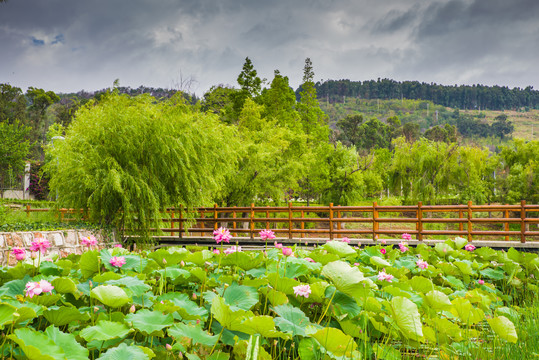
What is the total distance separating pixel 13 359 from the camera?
1.09 meters

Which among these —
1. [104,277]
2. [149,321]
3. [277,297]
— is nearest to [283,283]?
[277,297]

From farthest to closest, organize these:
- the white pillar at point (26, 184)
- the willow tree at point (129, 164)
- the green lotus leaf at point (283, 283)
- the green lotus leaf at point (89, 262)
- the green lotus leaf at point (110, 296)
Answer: the white pillar at point (26, 184), the willow tree at point (129, 164), the green lotus leaf at point (89, 262), the green lotus leaf at point (283, 283), the green lotus leaf at point (110, 296)

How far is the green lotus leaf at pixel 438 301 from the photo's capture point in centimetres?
173

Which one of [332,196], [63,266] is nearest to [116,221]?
[63,266]

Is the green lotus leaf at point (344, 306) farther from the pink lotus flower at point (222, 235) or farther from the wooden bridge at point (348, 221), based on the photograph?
the wooden bridge at point (348, 221)

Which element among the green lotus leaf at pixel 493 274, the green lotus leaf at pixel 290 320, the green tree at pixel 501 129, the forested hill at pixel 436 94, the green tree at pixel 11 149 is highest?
the forested hill at pixel 436 94

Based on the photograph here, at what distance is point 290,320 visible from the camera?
1.41m

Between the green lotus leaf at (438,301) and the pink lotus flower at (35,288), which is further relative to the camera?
the green lotus leaf at (438,301)

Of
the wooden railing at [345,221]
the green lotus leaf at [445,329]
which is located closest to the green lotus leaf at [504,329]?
the green lotus leaf at [445,329]

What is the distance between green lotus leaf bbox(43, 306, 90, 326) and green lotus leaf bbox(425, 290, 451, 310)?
4.70 ft

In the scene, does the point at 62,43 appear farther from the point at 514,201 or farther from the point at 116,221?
the point at 514,201

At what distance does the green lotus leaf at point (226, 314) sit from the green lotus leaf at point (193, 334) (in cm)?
6

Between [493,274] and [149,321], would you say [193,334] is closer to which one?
[149,321]

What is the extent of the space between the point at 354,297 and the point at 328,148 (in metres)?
22.5
